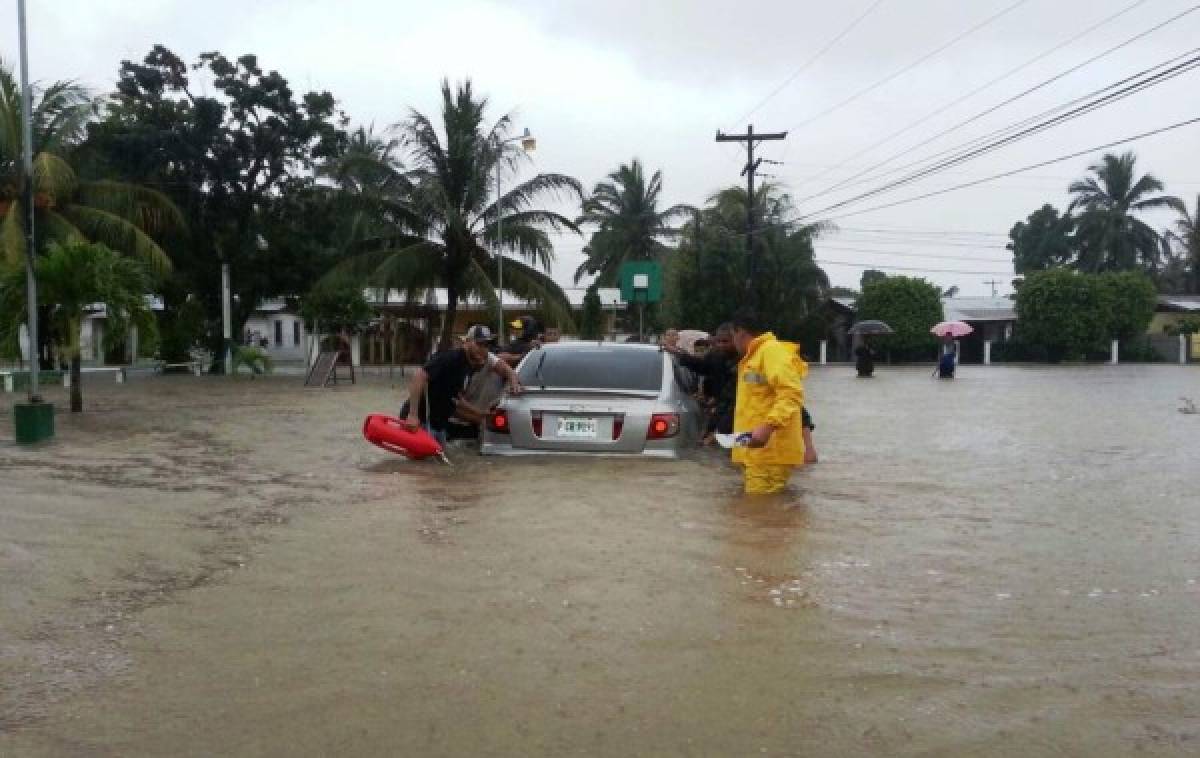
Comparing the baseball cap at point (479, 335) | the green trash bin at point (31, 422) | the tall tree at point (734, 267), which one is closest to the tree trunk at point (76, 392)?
the green trash bin at point (31, 422)

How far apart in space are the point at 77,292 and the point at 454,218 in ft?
48.8

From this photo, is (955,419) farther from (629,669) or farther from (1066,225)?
(1066,225)

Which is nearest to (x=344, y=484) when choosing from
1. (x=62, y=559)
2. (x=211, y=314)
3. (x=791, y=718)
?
(x=62, y=559)

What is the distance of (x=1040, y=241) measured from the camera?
82.9 meters

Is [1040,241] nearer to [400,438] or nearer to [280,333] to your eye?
[280,333]

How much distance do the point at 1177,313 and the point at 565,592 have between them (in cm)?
5951

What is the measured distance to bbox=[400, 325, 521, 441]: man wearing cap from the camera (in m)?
10.0

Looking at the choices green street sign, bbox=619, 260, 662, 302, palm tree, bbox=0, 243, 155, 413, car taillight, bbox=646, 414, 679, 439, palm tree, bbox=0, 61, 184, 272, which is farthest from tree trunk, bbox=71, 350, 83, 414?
car taillight, bbox=646, 414, 679, 439

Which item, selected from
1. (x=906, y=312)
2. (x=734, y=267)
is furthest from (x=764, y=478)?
(x=906, y=312)

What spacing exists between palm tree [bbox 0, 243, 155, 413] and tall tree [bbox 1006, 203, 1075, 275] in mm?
65823

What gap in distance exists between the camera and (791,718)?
12.6ft

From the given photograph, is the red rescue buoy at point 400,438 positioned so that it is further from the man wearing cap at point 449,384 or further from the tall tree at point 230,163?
the tall tree at point 230,163

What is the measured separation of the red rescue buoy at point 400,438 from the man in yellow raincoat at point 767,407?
3.09 meters

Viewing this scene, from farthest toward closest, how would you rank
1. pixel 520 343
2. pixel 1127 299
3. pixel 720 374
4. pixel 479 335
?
pixel 1127 299, pixel 520 343, pixel 720 374, pixel 479 335
